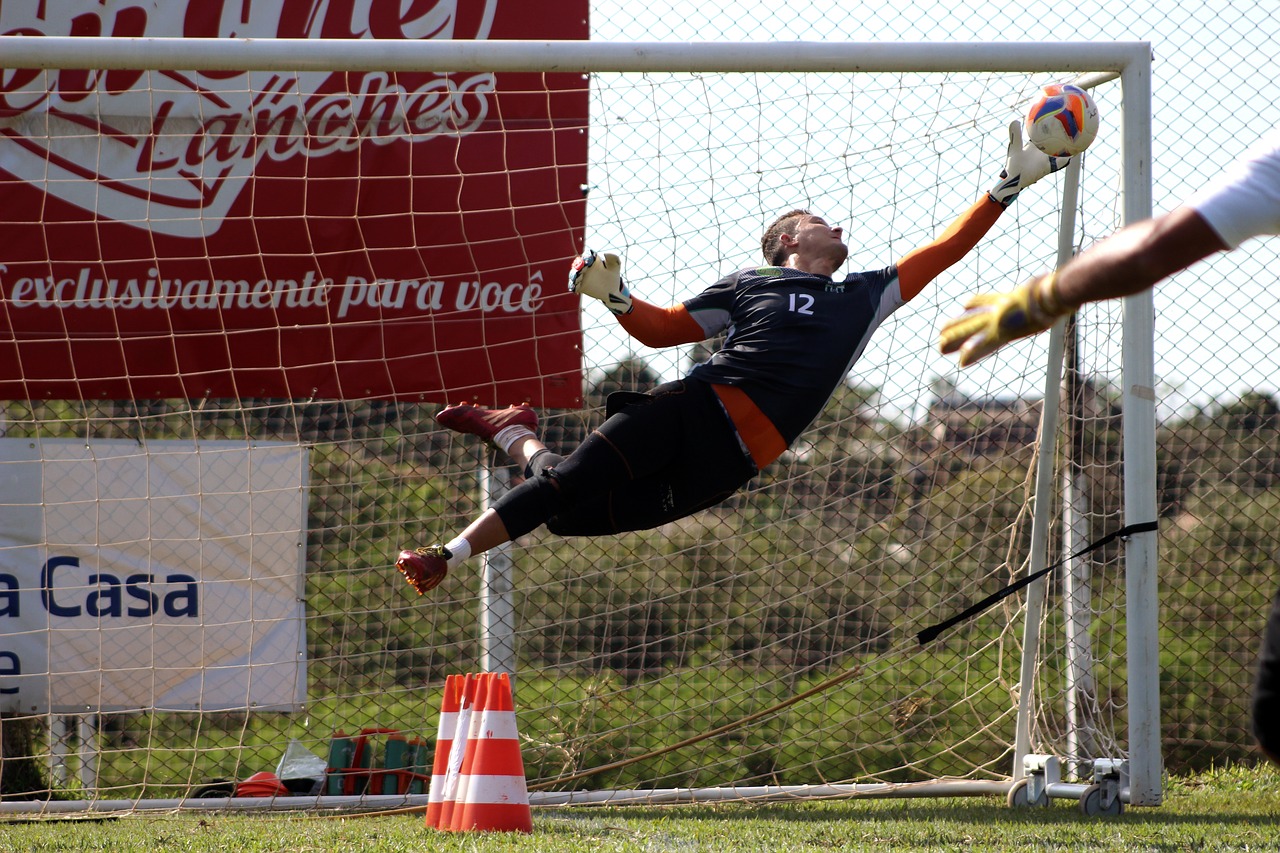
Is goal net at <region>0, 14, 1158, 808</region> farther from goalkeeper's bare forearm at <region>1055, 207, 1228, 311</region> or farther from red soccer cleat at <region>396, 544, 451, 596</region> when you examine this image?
goalkeeper's bare forearm at <region>1055, 207, 1228, 311</region>

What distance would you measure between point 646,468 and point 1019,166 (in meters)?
1.73

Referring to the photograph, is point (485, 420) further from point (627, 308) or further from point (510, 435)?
point (627, 308)

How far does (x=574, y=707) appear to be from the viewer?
6.85 metres

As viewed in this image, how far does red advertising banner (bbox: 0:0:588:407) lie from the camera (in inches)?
228

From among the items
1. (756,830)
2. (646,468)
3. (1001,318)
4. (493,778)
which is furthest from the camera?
(756,830)

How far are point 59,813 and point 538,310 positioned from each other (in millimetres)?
3174

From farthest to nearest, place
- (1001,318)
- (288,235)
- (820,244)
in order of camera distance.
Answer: (288,235) < (820,244) < (1001,318)

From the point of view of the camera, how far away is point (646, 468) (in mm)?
4125

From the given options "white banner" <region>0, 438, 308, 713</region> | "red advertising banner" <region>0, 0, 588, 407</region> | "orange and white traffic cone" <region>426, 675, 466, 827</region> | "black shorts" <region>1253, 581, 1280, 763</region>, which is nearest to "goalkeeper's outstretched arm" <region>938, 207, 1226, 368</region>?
"black shorts" <region>1253, 581, 1280, 763</region>

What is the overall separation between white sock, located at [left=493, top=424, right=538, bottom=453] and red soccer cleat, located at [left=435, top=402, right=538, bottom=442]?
0.04ft

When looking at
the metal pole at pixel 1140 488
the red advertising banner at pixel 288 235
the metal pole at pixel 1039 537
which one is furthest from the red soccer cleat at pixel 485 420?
the metal pole at pixel 1140 488

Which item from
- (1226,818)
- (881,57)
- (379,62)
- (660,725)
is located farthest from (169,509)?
(1226,818)

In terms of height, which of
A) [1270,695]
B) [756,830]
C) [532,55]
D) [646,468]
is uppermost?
[532,55]

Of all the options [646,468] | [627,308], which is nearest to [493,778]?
[646,468]
